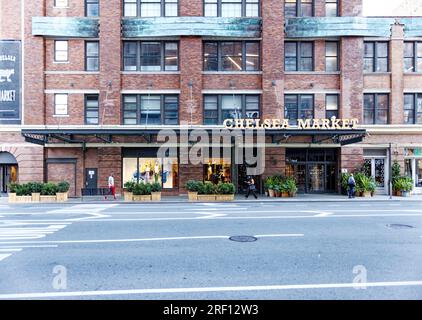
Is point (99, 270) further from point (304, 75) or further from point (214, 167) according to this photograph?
point (304, 75)

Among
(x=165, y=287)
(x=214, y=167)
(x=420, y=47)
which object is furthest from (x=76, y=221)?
(x=420, y=47)

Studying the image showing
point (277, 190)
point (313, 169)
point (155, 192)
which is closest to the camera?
point (155, 192)

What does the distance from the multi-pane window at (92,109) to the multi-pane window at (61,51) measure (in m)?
3.53

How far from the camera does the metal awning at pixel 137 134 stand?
1930 cm

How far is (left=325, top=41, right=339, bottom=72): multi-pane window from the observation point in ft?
77.7

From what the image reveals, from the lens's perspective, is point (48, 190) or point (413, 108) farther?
point (413, 108)

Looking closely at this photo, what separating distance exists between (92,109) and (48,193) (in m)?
7.37

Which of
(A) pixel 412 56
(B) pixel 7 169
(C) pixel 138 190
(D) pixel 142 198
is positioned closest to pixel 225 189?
(D) pixel 142 198

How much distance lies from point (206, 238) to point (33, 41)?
22.8m

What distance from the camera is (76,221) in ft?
37.3

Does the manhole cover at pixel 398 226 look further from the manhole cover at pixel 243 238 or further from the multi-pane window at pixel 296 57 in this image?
the multi-pane window at pixel 296 57

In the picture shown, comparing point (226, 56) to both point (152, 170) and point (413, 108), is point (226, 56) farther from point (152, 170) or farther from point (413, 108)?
point (413, 108)

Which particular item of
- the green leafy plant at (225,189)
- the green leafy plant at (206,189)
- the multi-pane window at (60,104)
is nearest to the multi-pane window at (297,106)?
the green leafy plant at (225,189)

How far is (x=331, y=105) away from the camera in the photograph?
23594 millimetres
